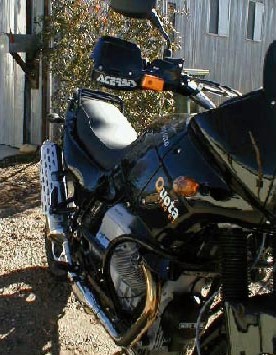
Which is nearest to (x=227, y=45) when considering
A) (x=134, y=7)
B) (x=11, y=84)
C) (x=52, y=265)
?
(x=11, y=84)

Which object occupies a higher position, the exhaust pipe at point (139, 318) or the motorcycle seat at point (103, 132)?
the motorcycle seat at point (103, 132)

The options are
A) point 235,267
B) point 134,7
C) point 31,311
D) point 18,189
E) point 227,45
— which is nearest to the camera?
point 235,267

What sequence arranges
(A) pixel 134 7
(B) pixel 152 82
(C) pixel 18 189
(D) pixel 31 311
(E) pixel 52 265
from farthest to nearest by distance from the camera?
(C) pixel 18 189, (E) pixel 52 265, (D) pixel 31 311, (B) pixel 152 82, (A) pixel 134 7

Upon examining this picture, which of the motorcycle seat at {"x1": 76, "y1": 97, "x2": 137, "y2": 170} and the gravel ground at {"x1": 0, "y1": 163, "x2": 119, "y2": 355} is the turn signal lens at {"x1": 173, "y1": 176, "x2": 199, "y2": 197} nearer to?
the motorcycle seat at {"x1": 76, "y1": 97, "x2": 137, "y2": 170}

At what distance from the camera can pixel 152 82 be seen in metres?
2.65

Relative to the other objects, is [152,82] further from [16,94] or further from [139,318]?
[16,94]

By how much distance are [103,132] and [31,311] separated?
1378 millimetres

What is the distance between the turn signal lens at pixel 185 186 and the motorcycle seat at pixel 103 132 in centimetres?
75

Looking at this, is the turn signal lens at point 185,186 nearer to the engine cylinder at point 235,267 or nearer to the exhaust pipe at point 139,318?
the engine cylinder at point 235,267

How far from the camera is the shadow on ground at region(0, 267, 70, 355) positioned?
3740mm

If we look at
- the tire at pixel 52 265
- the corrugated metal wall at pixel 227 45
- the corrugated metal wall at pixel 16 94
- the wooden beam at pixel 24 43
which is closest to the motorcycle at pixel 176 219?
the tire at pixel 52 265

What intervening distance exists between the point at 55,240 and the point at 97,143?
58 centimetres

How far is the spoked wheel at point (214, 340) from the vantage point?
2.45 metres

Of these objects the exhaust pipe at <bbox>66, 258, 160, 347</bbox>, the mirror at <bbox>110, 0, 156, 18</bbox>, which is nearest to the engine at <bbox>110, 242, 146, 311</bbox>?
the exhaust pipe at <bbox>66, 258, 160, 347</bbox>
